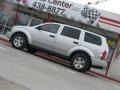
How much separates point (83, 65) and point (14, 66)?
15.9ft

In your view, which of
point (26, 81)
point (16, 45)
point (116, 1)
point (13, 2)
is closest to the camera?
point (26, 81)

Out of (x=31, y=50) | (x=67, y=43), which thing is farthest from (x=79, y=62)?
(x=31, y=50)

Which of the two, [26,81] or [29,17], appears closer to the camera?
[26,81]

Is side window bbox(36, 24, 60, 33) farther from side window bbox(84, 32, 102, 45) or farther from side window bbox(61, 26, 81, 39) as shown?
side window bbox(84, 32, 102, 45)

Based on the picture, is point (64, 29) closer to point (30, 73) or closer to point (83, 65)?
point (83, 65)

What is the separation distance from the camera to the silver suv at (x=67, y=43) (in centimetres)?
1792

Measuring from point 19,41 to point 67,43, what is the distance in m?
2.40

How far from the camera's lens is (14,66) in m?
13.8

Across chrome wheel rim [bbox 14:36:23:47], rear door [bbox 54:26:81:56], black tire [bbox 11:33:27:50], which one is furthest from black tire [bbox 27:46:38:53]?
rear door [bbox 54:26:81:56]

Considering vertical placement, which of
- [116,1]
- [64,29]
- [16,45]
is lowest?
[16,45]

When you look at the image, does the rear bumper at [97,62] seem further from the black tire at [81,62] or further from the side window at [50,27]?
the side window at [50,27]

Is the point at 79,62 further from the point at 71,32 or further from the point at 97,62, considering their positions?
the point at 71,32

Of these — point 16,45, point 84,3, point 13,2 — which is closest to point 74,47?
point 16,45

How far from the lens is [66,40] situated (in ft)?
60.2
